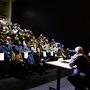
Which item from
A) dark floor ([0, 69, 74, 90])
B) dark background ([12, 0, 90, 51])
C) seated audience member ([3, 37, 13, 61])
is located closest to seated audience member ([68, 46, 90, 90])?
dark floor ([0, 69, 74, 90])

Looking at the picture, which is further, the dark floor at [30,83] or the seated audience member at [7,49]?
the seated audience member at [7,49]

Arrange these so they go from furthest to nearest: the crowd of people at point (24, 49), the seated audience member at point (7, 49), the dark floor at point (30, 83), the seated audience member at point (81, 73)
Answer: the crowd of people at point (24, 49)
the seated audience member at point (7, 49)
the dark floor at point (30, 83)
the seated audience member at point (81, 73)

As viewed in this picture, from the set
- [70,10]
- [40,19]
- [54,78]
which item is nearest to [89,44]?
[70,10]

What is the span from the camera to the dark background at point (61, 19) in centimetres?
888

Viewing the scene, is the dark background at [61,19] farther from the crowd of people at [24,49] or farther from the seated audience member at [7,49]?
the seated audience member at [7,49]

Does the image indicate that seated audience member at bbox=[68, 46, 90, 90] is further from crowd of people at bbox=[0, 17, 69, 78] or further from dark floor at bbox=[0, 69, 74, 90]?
crowd of people at bbox=[0, 17, 69, 78]

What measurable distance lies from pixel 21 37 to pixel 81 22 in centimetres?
360

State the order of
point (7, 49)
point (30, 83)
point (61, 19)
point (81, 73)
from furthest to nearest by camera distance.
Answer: point (61, 19) → point (7, 49) → point (30, 83) → point (81, 73)

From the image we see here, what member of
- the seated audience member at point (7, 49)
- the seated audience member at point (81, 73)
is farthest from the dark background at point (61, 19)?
the seated audience member at point (81, 73)

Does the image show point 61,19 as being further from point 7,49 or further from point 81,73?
point 81,73

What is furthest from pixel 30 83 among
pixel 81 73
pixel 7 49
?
pixel 81 73

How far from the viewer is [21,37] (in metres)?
6.36

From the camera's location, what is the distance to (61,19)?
9.36m

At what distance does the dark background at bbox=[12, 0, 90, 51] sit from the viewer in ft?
29.1
